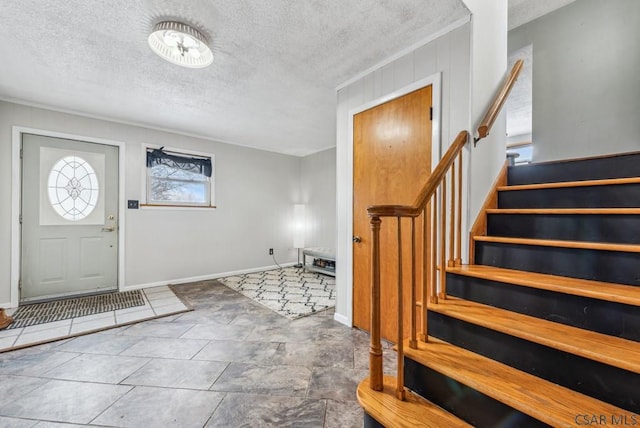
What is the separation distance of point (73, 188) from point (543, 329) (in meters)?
4.87

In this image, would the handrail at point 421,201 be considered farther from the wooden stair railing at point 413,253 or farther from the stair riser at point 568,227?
the stair riser at point 568,227

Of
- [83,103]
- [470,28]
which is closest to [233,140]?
[83,103]

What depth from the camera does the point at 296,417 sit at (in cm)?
150

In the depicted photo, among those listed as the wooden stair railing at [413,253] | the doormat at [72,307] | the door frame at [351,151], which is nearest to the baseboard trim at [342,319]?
the door frame at [351,151]

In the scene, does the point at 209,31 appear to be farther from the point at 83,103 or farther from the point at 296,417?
the point at 296,417

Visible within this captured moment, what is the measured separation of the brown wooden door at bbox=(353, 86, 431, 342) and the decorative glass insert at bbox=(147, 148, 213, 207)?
303 cm

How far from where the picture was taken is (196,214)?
449 centimetres

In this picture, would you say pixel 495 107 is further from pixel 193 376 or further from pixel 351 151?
pixel 193 376

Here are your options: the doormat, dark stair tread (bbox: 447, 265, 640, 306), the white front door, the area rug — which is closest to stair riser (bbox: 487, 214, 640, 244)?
dark stair tread (bbox: 447, 265, 640, 306)

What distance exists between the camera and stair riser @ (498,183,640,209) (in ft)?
5.00

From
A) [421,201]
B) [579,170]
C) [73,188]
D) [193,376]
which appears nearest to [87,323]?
[193,376]

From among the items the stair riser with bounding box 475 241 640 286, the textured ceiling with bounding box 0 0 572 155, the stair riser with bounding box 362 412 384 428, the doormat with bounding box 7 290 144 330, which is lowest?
the doormat with bounding box 7 290 144 330

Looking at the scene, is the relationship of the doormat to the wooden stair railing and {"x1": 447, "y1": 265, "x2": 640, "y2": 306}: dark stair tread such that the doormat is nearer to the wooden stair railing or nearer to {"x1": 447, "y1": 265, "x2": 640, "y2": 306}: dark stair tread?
the wooden stair railing

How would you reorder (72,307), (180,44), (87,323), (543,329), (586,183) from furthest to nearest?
1. (72,307)
2. (87,323)
3. (180,44)
4. (586,183)
5. (543,329)
